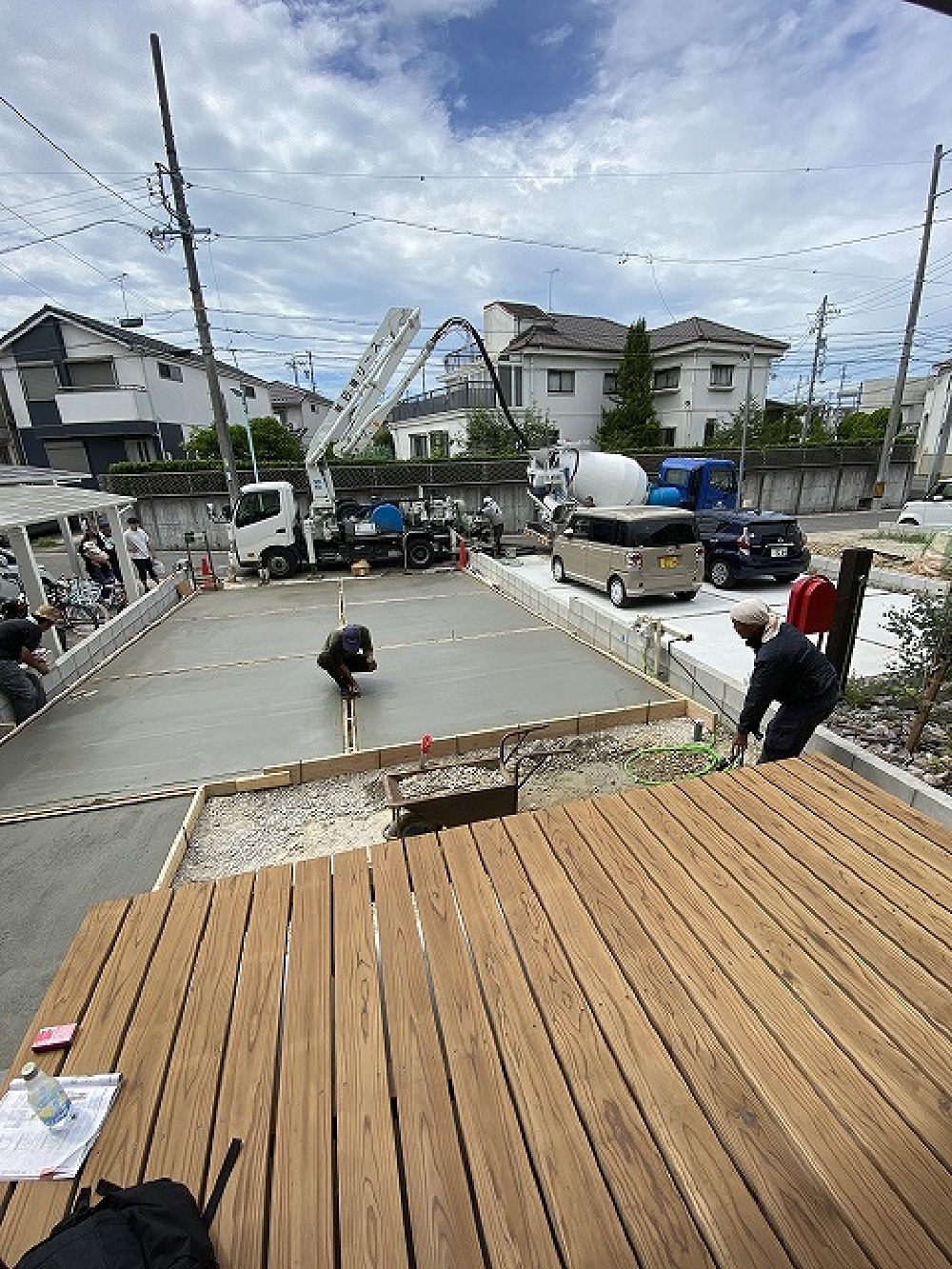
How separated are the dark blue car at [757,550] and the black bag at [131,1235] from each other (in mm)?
10171

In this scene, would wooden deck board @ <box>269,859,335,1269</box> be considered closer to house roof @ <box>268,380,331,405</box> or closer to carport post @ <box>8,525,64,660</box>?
carport post @ <box>8,525,64,660</box>

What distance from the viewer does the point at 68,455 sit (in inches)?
933

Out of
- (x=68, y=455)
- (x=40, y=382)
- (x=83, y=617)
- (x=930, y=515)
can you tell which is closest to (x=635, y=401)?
(x=930, y=515)

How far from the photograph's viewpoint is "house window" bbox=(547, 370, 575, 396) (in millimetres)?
24656

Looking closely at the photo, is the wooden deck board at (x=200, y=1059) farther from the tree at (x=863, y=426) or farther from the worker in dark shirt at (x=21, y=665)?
the tree at (x=863, y=426)

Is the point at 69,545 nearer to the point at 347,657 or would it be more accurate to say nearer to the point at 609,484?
the point at 347,657

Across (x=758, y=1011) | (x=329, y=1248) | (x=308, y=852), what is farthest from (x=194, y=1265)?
(x=308, y=852)

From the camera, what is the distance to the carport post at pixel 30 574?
6.89 m

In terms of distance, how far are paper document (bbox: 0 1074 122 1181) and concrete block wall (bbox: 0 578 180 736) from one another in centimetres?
564

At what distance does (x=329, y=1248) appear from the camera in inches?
46.2

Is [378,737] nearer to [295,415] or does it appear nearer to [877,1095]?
[877,1095]

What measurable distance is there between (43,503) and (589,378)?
22.9 m

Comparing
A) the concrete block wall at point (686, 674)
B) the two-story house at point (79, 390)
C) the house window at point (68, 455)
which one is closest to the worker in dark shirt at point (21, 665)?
the concrete block wall at point (686, 674)

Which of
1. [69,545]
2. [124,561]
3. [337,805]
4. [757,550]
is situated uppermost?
[69,545]
